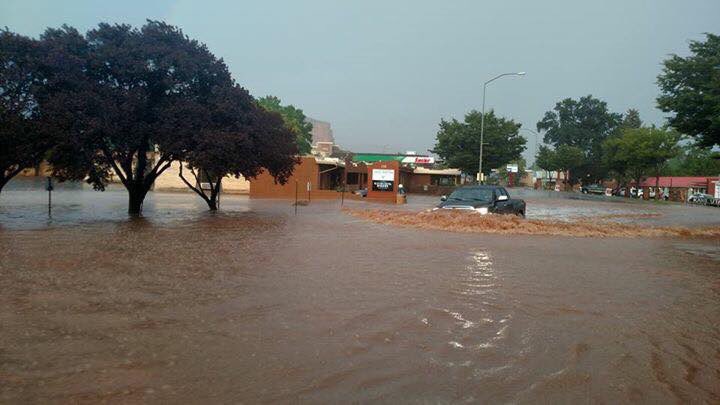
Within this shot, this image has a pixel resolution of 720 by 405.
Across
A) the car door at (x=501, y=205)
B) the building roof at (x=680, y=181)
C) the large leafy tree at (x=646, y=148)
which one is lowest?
the car door at (x=501, y=205)

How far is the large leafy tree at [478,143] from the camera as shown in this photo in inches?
2264

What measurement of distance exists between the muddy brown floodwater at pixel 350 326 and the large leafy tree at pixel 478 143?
47.4m

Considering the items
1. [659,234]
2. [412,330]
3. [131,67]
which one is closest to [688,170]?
[659,234]

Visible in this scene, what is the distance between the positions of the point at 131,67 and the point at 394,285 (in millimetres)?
15023

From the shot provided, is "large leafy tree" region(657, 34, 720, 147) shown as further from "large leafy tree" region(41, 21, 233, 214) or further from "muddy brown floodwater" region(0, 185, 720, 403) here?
"large leafy tree" region(41, 21, 233, 214)

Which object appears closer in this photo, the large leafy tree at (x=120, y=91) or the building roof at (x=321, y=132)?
the large leafy tree at (x=120, y=91)

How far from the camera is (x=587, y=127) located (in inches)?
3669

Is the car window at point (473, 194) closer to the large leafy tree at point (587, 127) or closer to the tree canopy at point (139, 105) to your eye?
the tree canopy at point (139, 105)

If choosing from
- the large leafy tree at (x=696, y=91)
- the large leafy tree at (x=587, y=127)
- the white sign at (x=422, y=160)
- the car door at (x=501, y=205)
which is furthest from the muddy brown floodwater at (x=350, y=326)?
the large leafy tree at (x=587, y=127)

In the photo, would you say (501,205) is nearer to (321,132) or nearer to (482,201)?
(482,201)

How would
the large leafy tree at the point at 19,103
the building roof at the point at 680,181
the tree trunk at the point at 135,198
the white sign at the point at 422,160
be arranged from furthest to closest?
1. the building roof at the point at 680,181
2. the white sign at the point at 422,160
3. the tree trunk at the point at 135,198
4. the large leafy tree at the point at 19,103

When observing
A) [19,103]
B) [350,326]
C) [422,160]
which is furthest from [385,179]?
[422,160]

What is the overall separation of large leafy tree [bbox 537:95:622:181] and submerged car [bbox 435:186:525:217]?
248 feet

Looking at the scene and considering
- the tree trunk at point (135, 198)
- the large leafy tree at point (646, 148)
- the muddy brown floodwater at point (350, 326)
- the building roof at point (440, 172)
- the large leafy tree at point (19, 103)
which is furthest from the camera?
the building roof at point (440, 172)
